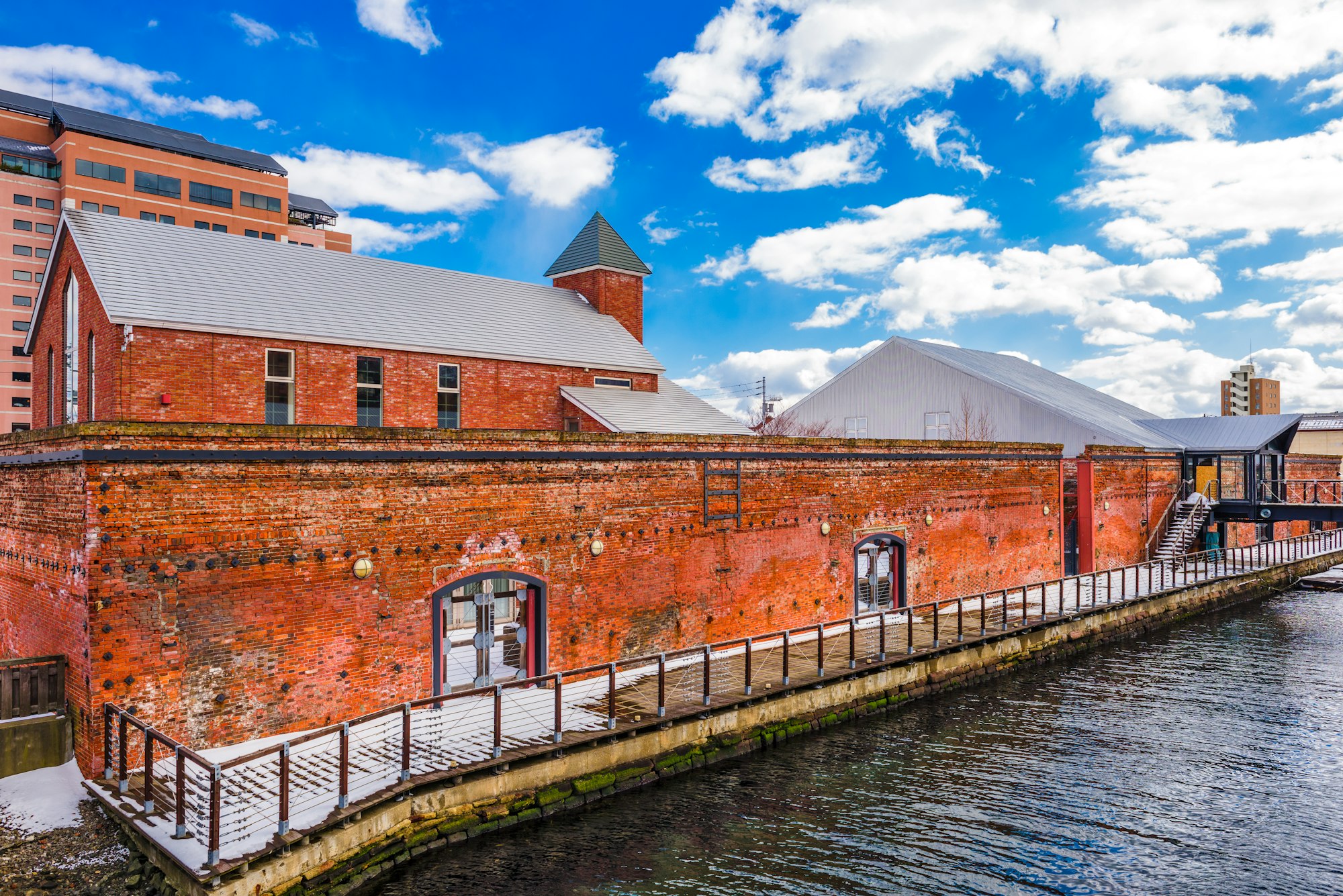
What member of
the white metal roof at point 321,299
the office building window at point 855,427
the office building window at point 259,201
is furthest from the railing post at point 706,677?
the office building window at point 259,201

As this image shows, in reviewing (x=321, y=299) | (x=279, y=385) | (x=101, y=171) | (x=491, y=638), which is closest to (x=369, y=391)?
(x=279, y=385)

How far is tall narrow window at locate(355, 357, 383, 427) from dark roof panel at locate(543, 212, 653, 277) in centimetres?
1003

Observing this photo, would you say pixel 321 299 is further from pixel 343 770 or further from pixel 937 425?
pixel 937 425

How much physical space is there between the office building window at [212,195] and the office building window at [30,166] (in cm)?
812

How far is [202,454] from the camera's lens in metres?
11.1

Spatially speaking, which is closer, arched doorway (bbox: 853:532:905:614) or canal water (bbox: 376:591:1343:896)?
canal water (bbox: 376:591:1343:896)

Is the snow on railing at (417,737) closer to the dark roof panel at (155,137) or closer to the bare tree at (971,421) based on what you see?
the bare tree at (971,421)

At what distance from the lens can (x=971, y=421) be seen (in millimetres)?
35719

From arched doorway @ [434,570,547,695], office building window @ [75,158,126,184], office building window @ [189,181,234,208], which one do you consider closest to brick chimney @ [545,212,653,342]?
arched doorway @ [434,570,547,695]

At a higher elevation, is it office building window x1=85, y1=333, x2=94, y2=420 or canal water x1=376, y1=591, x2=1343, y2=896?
office building window x1=85, y1=333, x2=94, y2=420

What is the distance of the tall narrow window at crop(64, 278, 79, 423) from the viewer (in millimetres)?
20250

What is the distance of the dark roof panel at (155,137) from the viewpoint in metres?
59.2

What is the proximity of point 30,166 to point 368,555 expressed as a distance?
63573 mm

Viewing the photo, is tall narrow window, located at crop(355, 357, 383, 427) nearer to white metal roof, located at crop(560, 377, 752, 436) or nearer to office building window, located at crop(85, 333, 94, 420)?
white metal roof, located at crop(560, 377, 752, 436)
